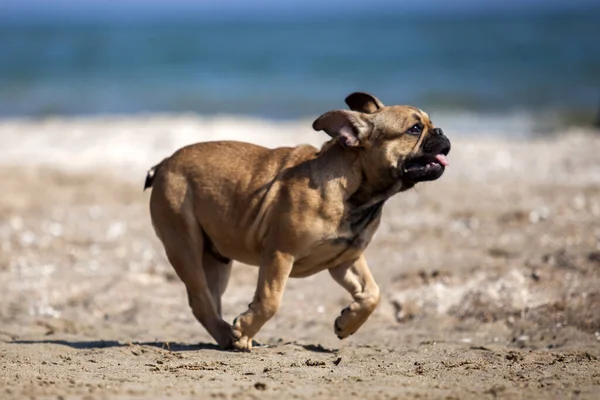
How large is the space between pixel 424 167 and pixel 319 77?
2950 centimetres

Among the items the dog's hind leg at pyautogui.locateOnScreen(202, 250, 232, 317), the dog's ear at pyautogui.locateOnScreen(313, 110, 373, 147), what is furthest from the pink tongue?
the dog's hind leg at pyautogui.locateOnScreen(202, 250, 232, 317)

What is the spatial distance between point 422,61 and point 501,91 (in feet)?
42.3

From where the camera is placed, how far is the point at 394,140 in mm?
6711

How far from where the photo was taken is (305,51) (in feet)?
168

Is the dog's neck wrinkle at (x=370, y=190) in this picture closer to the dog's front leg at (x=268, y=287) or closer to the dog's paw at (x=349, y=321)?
the dog's front leg at (x=268, y=287)

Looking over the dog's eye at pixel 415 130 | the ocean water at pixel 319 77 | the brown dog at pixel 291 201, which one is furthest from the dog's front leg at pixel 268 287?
the ocean water at pixel 319 77

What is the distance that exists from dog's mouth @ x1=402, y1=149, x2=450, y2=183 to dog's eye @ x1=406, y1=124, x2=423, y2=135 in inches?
7.0

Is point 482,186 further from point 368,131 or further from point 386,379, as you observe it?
point 386,379

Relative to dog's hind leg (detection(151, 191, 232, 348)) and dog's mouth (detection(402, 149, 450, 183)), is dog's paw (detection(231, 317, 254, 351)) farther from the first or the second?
dog's mouth (detection(402, 149, 450, 183))

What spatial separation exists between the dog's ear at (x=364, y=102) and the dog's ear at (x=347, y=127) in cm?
34

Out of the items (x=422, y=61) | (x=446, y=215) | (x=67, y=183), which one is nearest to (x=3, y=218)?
(x=67, y=183)

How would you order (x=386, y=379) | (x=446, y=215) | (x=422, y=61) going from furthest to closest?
(x=422, y=61), (x=446, y=215), (x=386, y=379)

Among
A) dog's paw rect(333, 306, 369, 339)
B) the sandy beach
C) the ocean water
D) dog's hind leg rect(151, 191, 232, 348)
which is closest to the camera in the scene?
the sandy beach

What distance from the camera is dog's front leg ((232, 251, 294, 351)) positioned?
672 cm
